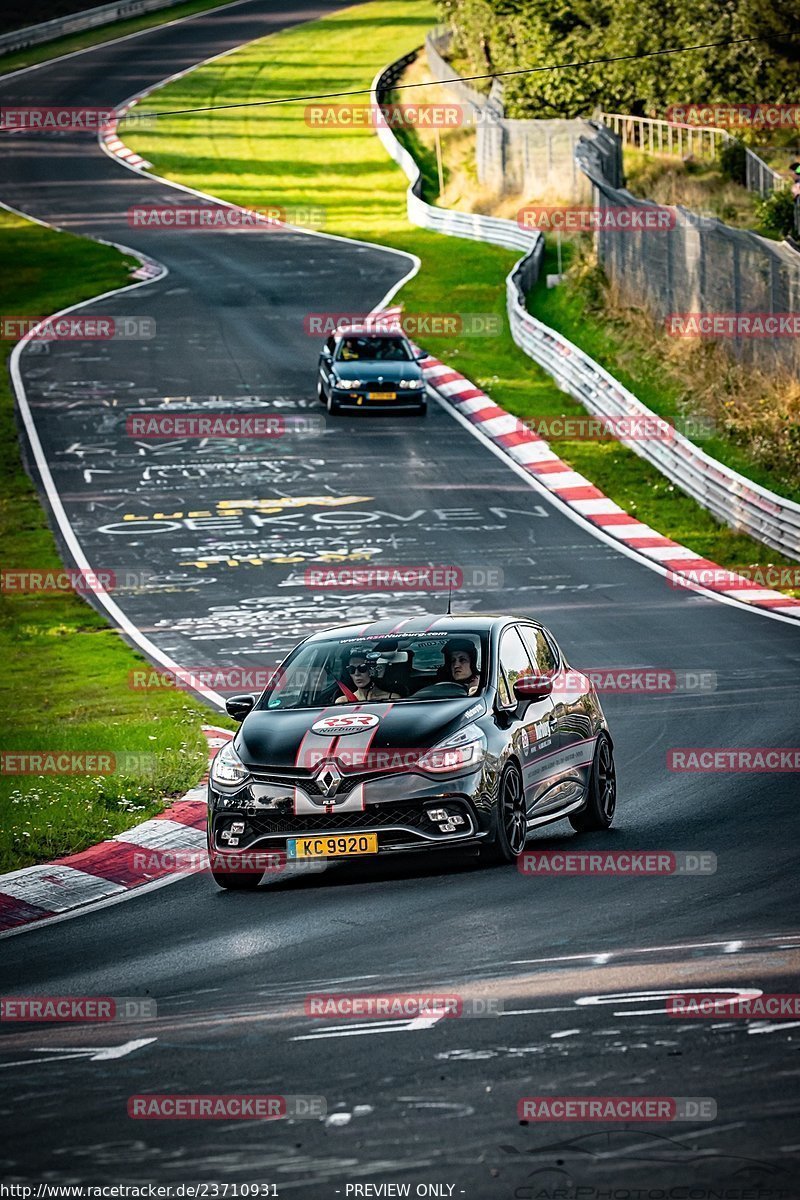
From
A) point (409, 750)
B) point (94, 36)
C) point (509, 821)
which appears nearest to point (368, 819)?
point (409, 750)

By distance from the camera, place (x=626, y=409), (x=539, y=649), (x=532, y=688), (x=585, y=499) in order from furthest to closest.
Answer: (x=626, y=409) → (x=585, y=499) → (x=539, y=649) → (x=532, y=688)

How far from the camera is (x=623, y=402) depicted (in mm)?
31781

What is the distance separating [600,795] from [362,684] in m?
1.92

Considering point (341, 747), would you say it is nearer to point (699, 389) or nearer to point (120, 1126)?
point (120, 1126)

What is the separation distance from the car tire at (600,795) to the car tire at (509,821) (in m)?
1.04

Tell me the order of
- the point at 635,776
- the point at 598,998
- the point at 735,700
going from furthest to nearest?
1. the point at 735,700
2. the point at 635,776
3. the point at 598,998

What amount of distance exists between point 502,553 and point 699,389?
22.5 feet

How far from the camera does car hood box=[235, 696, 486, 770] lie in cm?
1162

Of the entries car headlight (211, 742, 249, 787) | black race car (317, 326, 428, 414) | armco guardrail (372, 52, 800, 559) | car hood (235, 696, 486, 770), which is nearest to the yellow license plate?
car hood (235, 696, 486, 770)

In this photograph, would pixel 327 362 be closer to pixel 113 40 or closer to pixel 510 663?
pixel 510 663

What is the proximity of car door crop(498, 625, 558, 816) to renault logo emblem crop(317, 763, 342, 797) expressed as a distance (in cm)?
127

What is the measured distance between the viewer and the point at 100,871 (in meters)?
12.6

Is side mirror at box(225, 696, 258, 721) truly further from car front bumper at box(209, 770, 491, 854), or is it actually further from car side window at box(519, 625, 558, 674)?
car side window at box(519, 625, 558, 674)

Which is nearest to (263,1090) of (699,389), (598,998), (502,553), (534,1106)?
(534,1106)
